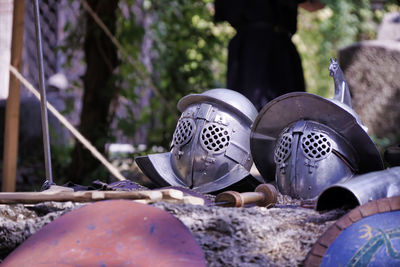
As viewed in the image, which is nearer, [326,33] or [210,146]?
[210,146]

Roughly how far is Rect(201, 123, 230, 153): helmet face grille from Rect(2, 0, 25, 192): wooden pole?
5.16ft

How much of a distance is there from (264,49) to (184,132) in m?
1.86

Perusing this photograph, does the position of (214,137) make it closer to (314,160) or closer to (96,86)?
(314,160)

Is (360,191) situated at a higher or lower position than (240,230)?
higher

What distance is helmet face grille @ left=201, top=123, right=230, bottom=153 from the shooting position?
88.3 inches

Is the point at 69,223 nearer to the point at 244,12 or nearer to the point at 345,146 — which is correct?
the point at 345,146

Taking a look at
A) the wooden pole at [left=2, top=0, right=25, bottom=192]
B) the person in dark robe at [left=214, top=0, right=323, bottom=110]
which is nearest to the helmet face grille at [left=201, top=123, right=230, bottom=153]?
the wooden pole at [left=2, top=0, right=25, bottom=192]

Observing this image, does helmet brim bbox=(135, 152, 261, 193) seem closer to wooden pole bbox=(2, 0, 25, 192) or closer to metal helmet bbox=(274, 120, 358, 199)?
metal helmet bbox=(274, 120, 358, 199)

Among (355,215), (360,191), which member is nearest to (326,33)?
(360,191)

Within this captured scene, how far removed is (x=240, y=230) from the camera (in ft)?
4.99

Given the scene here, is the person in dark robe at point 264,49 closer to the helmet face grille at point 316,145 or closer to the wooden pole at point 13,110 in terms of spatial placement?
the wooden pole at point 13,110

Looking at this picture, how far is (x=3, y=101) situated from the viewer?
18.3 feet

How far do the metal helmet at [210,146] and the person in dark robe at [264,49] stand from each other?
5.41ft

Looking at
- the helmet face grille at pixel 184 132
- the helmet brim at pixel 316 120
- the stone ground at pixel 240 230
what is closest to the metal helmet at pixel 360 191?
the stone ground at pixel 240 230
